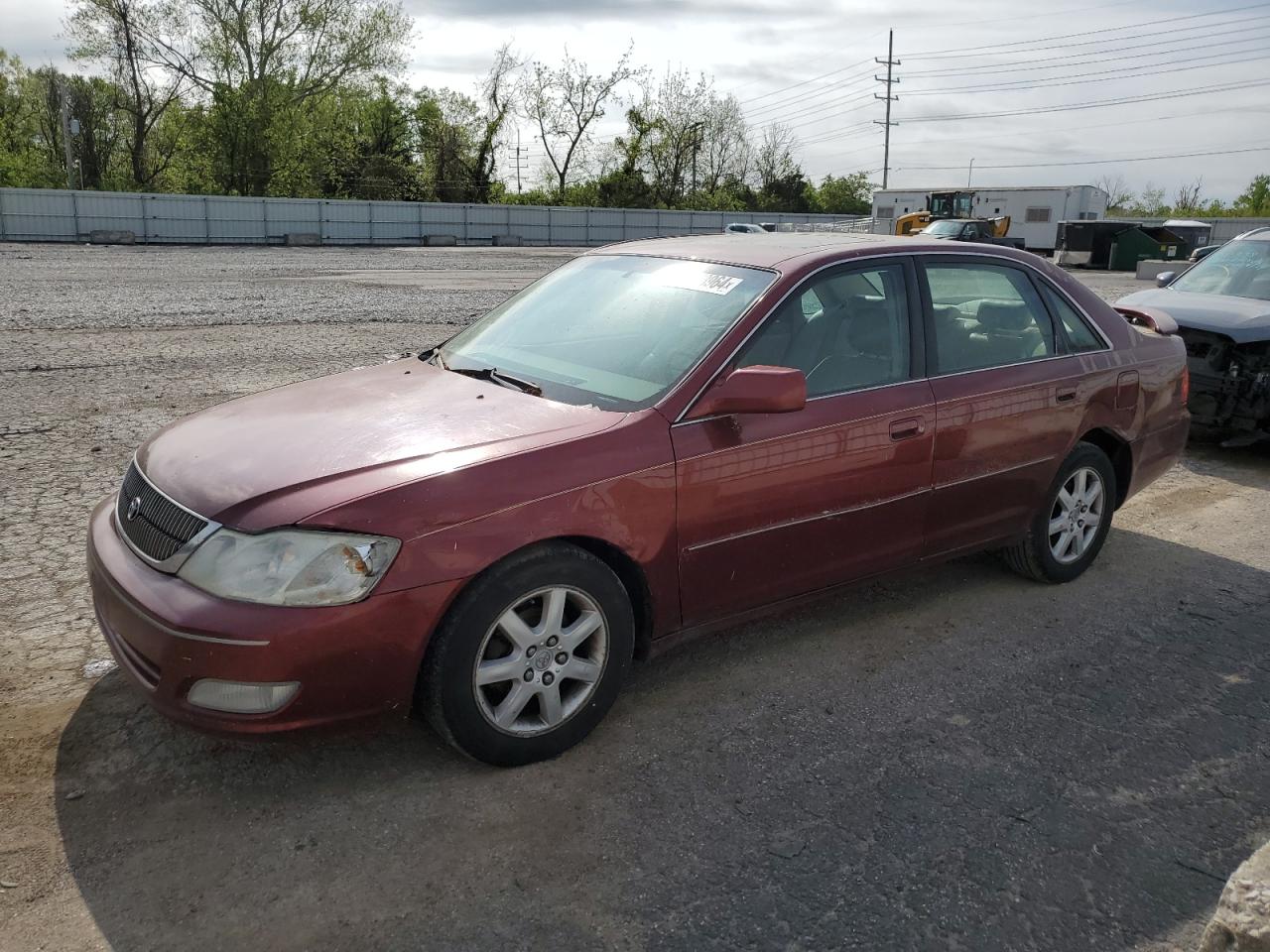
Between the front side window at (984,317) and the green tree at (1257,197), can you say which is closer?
the front side window at (984,317)

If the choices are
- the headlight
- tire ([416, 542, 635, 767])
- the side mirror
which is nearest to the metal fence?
the side mirror

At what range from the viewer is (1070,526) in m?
4.89

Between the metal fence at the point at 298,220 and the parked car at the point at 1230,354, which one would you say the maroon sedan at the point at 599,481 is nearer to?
the parked car at the point at 1230,354

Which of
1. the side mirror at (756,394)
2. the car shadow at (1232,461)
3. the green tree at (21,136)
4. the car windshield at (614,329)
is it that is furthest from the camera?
the green tree at (21,136)

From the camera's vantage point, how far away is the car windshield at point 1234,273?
840 cm

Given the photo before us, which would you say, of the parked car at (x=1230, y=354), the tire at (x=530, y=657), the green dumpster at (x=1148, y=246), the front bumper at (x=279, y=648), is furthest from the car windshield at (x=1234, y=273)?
the green dumpster at (x=1148, y=246)

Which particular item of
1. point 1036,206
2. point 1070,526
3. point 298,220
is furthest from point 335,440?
point 1036,206

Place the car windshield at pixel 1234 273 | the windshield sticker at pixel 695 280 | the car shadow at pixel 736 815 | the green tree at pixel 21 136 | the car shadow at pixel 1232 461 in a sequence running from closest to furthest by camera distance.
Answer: the car shadow at pixel 736 815, the windshield sticker at pixel 695 280, the car shadow at pixel 1232 461, the car windshield at pixel 1234 273, the green tree at pixel 21 136

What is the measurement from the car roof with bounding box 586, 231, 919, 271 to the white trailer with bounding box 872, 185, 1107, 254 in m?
36.1

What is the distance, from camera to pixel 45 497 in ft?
18.1

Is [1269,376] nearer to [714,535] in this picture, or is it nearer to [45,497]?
[714,535]

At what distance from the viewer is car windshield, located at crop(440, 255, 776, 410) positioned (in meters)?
3.60

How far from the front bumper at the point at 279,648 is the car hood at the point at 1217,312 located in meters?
6.78

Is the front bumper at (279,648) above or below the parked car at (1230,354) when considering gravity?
below
